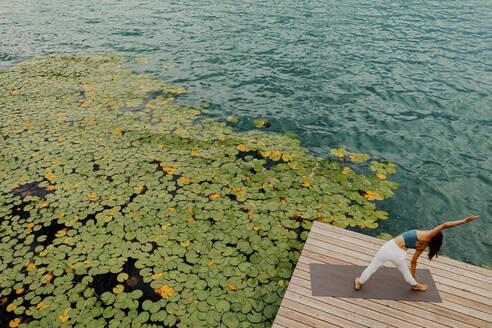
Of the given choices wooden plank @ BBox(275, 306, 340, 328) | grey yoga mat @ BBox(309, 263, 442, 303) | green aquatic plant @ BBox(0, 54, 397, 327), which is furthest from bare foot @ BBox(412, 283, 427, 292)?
green aquatic plant @ BBox(0, 54, 397, 327)

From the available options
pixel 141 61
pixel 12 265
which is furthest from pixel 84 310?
pixel 141 61

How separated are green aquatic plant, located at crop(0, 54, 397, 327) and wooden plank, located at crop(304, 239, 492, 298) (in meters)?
0.85

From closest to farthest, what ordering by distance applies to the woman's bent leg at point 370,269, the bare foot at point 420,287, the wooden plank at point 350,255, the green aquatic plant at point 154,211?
the woman's bent leg at point 370,269
the bare foot at point 420,287
the wooden plank at point 350,255
the green aquatic plant at point 154,211

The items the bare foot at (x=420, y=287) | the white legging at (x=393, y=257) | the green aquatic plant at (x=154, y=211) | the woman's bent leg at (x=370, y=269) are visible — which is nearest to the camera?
the white legging at (x=393, y=257)

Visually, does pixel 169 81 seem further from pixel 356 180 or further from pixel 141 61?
pixel 356 180

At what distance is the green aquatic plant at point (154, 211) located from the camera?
527 centimetres

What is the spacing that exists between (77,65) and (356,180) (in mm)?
14507

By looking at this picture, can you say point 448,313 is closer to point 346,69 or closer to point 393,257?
point 393,257

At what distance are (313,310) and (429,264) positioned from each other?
7.26ft

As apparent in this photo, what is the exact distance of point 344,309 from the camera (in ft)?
14.2

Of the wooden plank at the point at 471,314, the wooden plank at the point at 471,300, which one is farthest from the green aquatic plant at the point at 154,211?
the wooden plank at the point at 471,314

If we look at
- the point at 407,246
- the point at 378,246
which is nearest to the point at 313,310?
the point at 407,246

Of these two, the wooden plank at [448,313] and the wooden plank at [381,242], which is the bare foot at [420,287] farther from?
the wooden plank at [381,242]

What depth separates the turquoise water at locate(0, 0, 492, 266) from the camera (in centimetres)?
843
